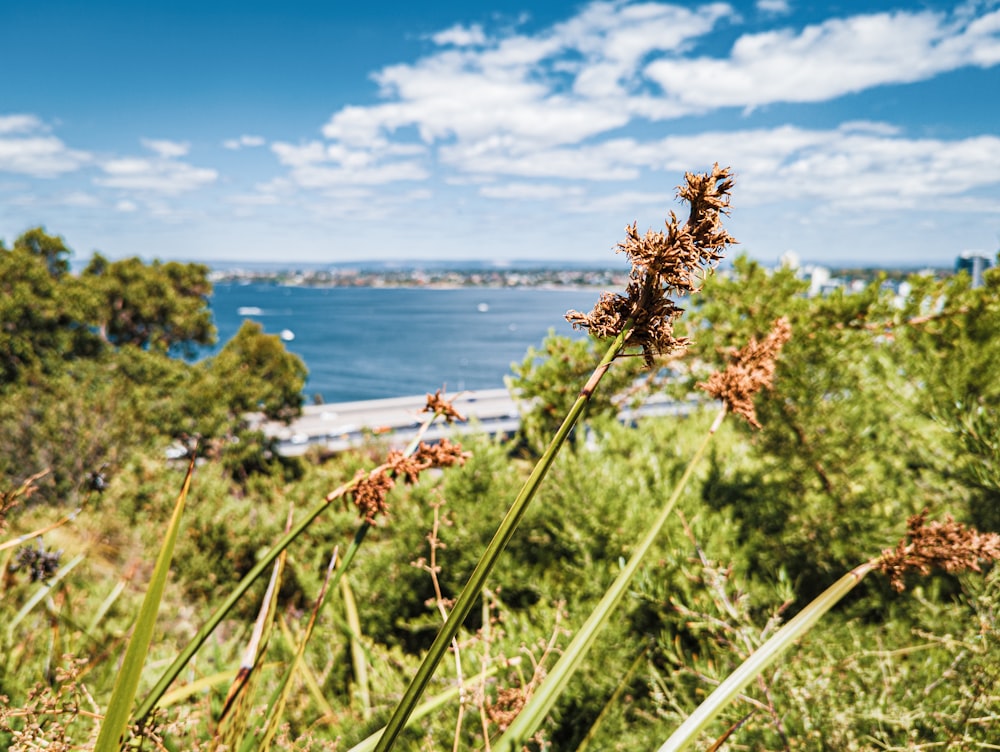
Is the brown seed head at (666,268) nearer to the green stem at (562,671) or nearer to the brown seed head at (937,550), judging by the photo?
the green stem at (562,671)

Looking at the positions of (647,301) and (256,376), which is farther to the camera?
(256,376)

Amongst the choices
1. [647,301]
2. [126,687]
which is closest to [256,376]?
[126,687]

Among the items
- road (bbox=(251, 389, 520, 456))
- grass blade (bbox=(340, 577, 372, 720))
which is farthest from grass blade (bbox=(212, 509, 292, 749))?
road (bbox=(251, 389, 520, 456))

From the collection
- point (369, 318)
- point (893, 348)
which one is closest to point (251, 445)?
point (893, 348)

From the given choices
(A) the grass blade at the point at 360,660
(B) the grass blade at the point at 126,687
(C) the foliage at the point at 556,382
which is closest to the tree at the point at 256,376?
(C) the foliage at the point at 556,382

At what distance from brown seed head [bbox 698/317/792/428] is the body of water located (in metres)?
40.8

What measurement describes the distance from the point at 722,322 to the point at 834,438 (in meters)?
1.11

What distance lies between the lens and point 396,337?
387 feet

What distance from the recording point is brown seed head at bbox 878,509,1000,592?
120 cm

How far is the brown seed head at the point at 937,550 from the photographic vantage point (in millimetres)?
1203

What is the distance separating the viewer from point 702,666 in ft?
7.84

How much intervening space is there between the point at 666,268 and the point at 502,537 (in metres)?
0.38

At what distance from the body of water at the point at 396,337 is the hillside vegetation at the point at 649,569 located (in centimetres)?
3755

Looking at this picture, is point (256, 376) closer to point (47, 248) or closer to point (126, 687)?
point (47, 248)
